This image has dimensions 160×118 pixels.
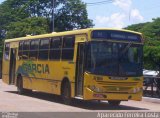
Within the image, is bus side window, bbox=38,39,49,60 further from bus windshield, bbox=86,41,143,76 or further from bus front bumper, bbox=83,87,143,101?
bus front bumper, bbox=83,87,143,101

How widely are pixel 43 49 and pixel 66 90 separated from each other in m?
3.68

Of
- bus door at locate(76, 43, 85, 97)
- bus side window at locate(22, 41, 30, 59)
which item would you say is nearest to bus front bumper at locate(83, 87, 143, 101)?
bus door at locate(76, 43, 85, 97)

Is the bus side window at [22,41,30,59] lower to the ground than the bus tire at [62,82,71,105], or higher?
higher

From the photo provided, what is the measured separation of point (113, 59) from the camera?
762 inches

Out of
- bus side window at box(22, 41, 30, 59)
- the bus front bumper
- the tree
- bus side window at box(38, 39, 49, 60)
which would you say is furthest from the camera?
the tree

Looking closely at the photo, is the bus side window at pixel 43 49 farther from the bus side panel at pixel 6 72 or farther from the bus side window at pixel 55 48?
the bus side panel at pixel 6 72

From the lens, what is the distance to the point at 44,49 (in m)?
23.9

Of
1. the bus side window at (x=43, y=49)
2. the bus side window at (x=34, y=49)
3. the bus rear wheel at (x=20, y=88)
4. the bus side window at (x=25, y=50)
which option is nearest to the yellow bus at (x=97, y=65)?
the bus side window at (x=43, y=49)

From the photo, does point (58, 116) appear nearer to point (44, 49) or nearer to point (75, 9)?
point (44, 49)

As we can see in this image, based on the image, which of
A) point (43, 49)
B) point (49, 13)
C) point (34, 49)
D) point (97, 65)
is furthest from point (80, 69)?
point (49, 13)

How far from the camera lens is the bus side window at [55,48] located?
22125mm

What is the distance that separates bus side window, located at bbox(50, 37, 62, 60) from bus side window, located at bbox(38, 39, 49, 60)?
2.21 ft

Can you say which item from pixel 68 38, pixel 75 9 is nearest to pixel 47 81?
pixel 68 38

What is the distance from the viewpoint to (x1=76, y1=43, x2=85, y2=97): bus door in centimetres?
1960
